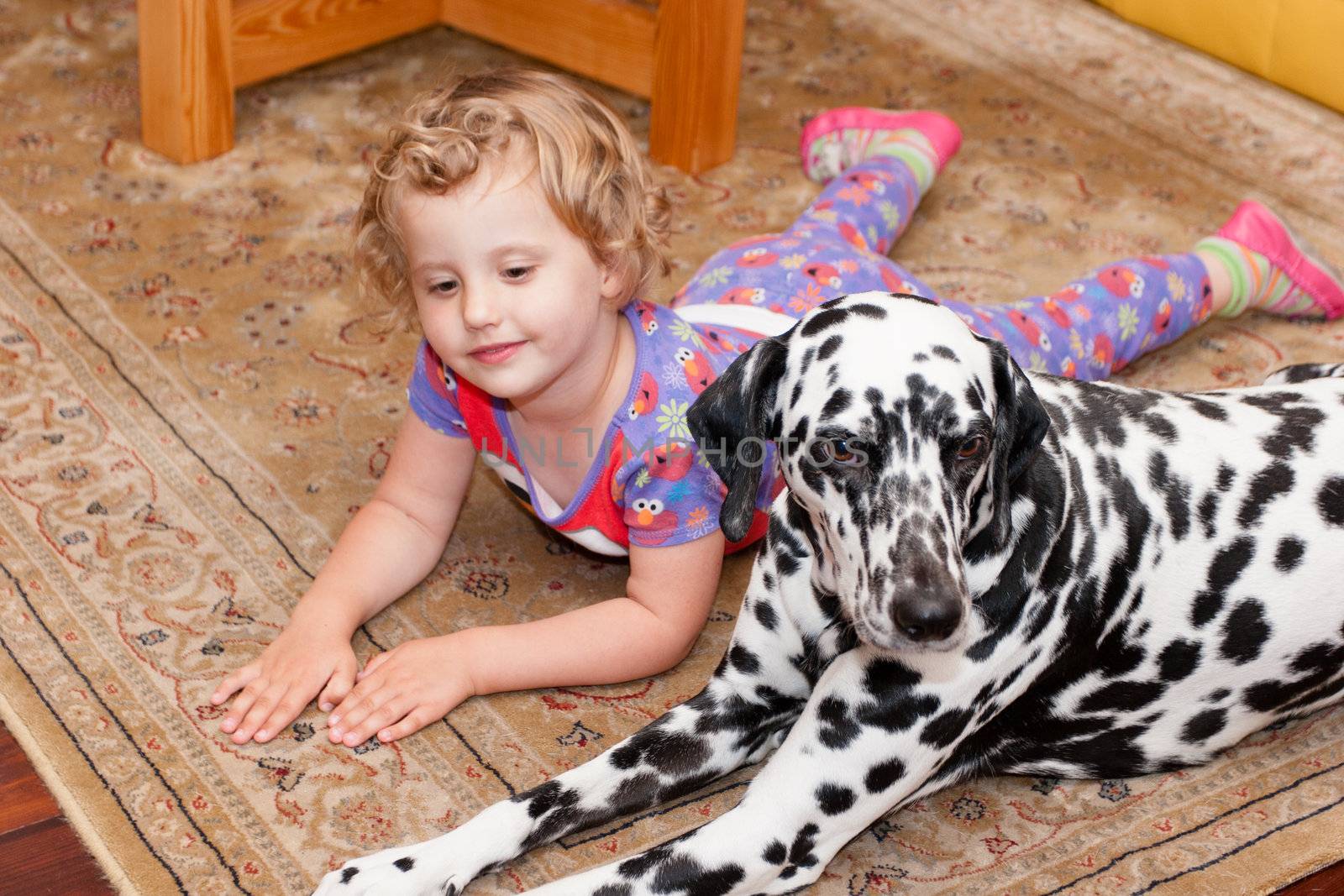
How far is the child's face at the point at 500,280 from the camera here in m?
2.06

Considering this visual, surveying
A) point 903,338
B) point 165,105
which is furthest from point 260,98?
point 903,338

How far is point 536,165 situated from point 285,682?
0.85 metres

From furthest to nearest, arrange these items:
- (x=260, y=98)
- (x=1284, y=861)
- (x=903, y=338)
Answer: (x=260, y=98) → (x=1284, y=861) → (x=903, y=338)

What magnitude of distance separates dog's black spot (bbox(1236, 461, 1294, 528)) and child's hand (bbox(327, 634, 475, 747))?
3.68ft

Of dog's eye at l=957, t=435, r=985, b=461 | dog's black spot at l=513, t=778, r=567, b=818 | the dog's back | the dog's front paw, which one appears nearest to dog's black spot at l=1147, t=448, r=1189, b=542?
the dog's back

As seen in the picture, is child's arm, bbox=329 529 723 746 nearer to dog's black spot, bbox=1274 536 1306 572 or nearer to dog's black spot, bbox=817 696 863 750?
dog's black spot, bbox=817 696 863 750

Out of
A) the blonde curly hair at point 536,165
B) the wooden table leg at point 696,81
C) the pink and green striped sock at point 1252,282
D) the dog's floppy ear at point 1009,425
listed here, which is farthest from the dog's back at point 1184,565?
the wooden table leg at point 696,81

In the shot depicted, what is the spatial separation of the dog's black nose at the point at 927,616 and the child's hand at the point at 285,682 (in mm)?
939

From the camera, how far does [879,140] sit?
10.9ft

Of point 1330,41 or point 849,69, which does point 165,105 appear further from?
point 1330,41

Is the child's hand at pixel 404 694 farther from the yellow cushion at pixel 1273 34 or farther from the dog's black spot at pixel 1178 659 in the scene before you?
the yellow cushion at pixel 1273 34

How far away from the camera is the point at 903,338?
1718mm

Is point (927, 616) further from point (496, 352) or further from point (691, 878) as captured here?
point (496, 352)

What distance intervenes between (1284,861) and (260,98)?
3029mm
